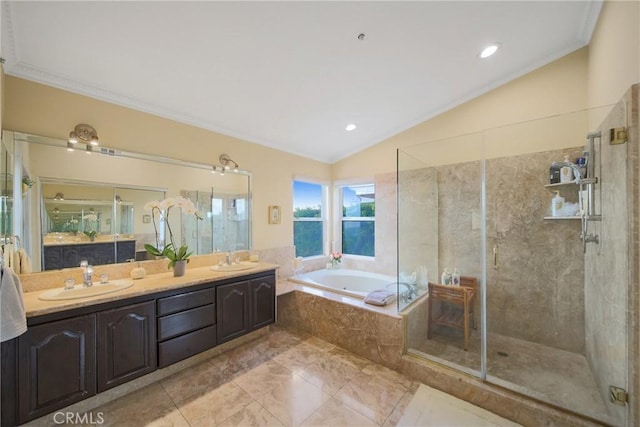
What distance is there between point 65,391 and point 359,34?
3.22 m

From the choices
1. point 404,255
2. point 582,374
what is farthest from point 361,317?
point 582,374

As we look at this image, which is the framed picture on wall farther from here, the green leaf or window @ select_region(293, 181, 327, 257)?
the green leaf

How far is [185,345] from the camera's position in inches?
82.5

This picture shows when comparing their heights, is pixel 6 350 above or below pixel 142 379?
above

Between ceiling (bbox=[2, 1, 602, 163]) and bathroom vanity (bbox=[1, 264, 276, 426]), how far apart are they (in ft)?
5.79

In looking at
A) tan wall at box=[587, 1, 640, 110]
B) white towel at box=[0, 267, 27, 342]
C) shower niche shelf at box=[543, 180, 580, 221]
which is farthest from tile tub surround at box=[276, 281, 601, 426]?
tan wall at box=[587, 1, 640, 110]

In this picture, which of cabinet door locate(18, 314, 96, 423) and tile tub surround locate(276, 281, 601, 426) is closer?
cabinet door locate(18, 314, 96, 423)

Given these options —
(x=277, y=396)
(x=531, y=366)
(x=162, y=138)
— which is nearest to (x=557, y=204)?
(x=531, y=366)

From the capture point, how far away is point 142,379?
81.0 inches

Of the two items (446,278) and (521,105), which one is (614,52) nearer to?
(521,105)

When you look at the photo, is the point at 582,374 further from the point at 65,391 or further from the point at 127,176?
the point at 127,176

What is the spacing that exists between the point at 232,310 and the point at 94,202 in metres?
1.55

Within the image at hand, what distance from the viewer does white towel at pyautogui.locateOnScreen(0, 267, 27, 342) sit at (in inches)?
51.3

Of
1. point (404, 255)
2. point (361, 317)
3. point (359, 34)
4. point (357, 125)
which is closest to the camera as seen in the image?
point (359, 34)
